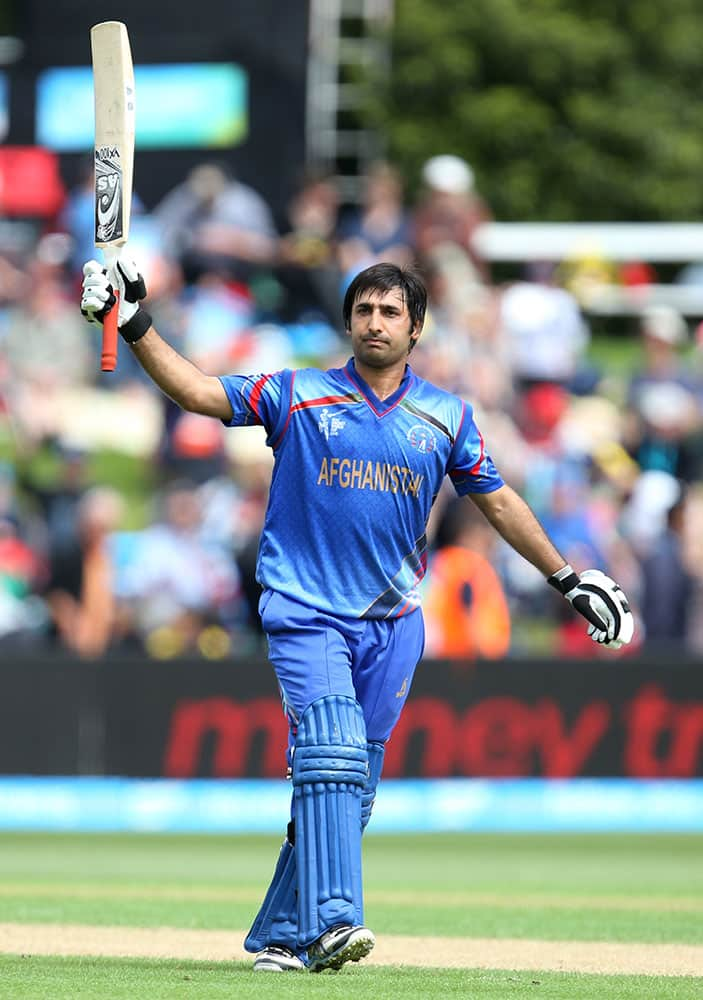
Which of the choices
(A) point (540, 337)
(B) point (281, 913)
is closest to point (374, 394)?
(B) point (281, 913)

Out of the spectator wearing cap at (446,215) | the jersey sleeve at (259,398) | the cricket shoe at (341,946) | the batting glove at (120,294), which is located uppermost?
the spectator wearing cap at (446,215)

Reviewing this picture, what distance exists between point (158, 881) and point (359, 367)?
15.6 feet

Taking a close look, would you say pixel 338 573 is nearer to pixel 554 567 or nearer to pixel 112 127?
pixel 554 567

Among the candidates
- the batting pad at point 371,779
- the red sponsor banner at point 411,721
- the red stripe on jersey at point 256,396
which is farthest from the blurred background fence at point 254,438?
the red stripe on jersey at point 256,396

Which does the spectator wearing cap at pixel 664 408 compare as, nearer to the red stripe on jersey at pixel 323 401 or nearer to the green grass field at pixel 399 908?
the green grass field at pixel 399 908

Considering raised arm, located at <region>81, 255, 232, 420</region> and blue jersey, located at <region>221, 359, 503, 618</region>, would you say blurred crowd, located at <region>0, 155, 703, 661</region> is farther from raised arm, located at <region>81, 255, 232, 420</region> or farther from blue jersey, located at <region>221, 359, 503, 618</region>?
raised arm, located at <region>81, 255, 232, 420</region>

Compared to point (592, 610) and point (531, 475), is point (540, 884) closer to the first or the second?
point (592, 610)

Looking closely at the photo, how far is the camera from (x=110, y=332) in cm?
670

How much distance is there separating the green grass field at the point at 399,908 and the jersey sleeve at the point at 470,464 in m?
1.58

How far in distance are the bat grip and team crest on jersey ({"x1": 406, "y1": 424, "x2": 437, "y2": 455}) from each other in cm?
97

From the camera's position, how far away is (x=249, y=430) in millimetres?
17391

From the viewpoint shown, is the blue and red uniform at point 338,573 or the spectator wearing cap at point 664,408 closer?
the blue and red uniform at point 338,573

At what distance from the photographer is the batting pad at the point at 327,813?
21.5 feet

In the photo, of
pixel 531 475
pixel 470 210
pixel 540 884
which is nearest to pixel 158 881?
pixel 540 884
